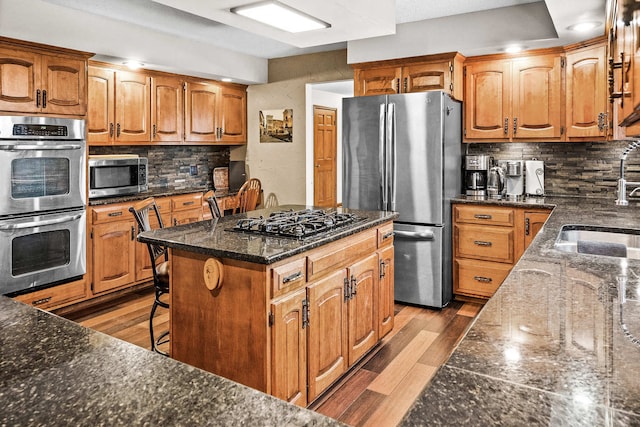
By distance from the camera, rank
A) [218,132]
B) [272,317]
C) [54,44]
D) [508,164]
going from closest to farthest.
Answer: [272,317] → [54,44] → [508,164] → [218,132]

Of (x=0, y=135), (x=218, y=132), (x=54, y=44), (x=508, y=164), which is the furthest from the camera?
(x=218, y=132)

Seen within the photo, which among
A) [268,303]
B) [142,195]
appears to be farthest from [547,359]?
[142,195]

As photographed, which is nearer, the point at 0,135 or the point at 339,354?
the point at 339,354

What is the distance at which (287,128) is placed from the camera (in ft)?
19.0

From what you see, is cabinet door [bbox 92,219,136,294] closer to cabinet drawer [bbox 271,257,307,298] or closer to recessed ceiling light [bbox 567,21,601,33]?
cabinet drawer [bbox 271,257,307,298]

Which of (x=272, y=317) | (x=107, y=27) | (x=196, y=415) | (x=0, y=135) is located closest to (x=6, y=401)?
(x=196, y=415)

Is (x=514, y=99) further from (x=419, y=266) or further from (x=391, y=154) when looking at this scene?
(x=419, y=266)

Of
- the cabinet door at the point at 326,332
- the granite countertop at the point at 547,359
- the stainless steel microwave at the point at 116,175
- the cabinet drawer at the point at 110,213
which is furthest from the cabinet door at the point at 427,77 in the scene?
the granite countertop at the point at 547,359

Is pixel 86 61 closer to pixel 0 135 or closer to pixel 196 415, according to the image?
pixel 0 135

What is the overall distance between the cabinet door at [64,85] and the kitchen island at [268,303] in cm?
186

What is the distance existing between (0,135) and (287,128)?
123 inches

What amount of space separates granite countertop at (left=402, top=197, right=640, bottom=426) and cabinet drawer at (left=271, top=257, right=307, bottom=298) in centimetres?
102

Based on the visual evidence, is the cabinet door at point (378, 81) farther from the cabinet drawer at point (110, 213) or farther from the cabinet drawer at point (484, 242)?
the cabinet drawer at point (110, 213)

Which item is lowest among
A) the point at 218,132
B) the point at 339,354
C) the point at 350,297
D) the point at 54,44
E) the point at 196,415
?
the point at 339,354
